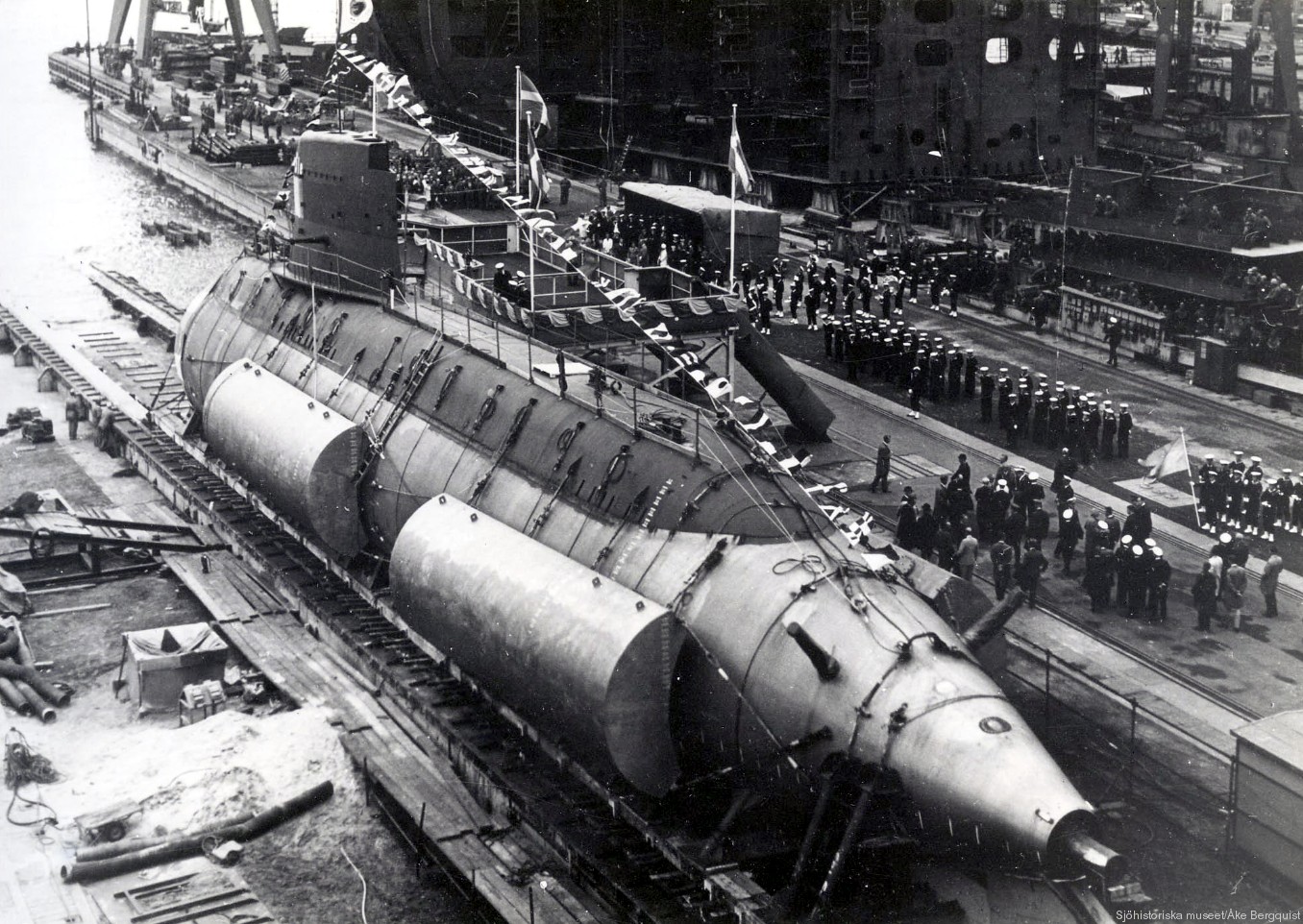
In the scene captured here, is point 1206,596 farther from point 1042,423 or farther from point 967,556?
point 1042,423

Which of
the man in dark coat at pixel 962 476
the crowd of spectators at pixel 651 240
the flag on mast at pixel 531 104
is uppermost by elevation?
the flag on mast at pixel 531 104

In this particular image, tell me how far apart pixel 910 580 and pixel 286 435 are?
9748 mm

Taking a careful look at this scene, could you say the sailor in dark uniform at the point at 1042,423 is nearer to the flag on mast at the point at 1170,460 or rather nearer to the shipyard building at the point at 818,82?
the flag on mast at the point at 1170,460

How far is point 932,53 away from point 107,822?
145ft

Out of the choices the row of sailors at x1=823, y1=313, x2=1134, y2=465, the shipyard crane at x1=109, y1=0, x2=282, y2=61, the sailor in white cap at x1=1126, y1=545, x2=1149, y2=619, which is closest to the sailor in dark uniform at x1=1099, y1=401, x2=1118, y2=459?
the row of sailors at x1=823, y1=313, x2=1134, y2=465

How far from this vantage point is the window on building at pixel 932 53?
53375 mm

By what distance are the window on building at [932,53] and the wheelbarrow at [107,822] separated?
43249 mm

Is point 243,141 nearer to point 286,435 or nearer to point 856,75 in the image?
point 856,75

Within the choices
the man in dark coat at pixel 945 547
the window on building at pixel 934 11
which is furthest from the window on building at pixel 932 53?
the man in dark coat at pixel 945 547

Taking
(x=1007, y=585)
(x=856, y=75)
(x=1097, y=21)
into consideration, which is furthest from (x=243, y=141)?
(x=1007, y=585)

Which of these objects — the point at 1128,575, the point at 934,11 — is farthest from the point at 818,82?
the point at 1128,575

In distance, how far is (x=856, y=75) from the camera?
52781 mm

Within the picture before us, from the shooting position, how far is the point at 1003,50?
5488 centimetres

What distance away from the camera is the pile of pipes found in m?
19.6
